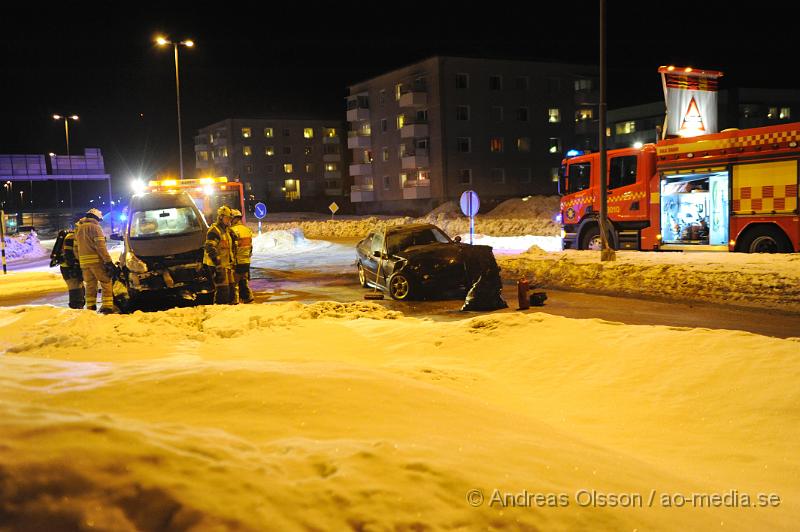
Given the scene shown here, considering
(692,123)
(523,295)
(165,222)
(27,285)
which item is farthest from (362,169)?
(523,295)

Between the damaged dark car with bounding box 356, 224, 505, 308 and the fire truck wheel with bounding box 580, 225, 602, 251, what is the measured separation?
742cm

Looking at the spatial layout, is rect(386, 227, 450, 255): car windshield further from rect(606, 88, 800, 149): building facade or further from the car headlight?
rect(606, 88, 800, 149): building facade

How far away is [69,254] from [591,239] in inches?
562

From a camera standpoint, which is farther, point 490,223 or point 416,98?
point 416,98

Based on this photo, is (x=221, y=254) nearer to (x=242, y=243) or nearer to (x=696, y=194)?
(x=242, y=243)

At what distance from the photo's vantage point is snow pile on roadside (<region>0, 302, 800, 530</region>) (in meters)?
3.01

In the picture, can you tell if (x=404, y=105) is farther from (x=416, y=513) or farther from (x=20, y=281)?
(x=416, y=513)

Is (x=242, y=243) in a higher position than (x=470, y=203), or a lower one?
lower

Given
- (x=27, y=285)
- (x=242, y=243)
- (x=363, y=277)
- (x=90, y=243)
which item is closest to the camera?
(x=90, y=243)

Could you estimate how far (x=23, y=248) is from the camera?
110 feet

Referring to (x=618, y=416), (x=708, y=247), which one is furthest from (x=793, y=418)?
(x=708, y=247)

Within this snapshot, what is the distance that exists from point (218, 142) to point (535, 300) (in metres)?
86.1

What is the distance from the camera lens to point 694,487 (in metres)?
4.12

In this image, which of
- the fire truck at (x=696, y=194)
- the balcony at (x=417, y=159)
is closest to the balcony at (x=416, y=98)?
the balcony at (x=417, y=159)
